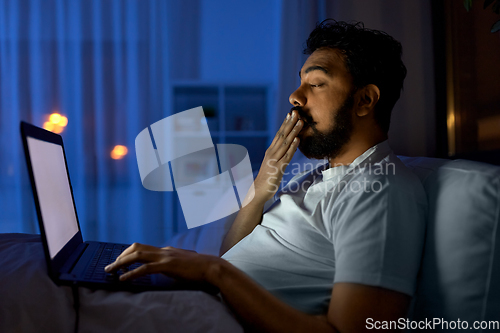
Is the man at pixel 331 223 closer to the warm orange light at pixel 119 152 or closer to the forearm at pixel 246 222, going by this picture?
the forearm at pixel 246 222

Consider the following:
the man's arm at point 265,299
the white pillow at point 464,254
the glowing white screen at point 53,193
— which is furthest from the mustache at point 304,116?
the glowing white screen at point 53,193

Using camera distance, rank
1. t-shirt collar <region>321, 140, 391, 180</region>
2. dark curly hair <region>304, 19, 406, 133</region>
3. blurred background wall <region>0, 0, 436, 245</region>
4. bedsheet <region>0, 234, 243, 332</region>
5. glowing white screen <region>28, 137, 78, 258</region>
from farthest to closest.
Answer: blurred background wall <region>0, 0, 436, 245</region>
dark curly hair <region>304, 19, 406, 133</region>
t-shirt collar <region>321, 140, 391, 180</region>
glowing white screen <region>28, 137, 78, 258</region>
bedsheet <region>0, 234, 243, 332</region>

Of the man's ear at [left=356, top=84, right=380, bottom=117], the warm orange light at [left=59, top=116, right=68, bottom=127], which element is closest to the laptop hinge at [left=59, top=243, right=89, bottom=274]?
the man's ear at [left=356, top=84, right=380, bottom=117]

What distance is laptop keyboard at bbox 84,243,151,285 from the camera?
2.30ft

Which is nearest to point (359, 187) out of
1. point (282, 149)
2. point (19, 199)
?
point (282, 149)

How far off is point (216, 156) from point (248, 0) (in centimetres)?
143

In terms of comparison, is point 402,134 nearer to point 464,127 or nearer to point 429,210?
point 464,127

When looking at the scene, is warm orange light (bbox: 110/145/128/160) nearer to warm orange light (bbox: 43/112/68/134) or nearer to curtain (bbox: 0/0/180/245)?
curtain (bbox: 0/0/180/245)

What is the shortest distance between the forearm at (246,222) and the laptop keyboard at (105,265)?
34 cm

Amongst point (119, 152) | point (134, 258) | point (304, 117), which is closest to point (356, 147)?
point (304, 117)

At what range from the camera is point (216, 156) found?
266cm

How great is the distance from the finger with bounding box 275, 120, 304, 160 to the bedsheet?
1.93 ft

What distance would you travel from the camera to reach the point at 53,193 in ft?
2.68

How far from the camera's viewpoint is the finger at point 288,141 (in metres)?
1.11
